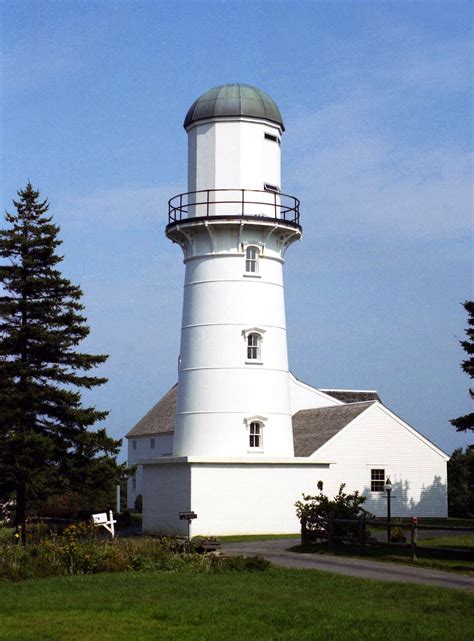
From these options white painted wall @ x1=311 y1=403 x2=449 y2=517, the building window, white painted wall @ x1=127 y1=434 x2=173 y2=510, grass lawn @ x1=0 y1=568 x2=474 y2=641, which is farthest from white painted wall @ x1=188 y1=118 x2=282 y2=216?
white painted wall @ x1=127 y1=434 x2=173 y2=510

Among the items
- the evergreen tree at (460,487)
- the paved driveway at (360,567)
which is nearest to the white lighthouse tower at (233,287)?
the paved driveway at (360,567)

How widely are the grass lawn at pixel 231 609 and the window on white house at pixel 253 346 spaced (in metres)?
16.5

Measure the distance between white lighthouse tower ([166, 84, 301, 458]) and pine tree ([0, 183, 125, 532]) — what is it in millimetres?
3790

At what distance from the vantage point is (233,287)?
3834 centimetres

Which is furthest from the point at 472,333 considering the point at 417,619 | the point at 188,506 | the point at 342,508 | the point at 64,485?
the point at 417,619

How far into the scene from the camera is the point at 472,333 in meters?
35.0

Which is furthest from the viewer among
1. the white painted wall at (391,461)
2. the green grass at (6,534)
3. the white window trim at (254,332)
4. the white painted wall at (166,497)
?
the white painted wall at (391,461)

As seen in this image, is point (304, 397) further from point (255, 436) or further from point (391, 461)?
point (255, 436)

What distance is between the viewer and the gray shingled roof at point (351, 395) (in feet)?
207

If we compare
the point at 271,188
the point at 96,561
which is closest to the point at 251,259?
the point at 271,188

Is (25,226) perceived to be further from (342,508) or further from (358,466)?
(358,466)

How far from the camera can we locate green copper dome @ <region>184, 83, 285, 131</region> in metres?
38.2

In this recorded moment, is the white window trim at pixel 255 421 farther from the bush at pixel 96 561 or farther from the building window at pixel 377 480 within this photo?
the bush at pixel 96 561

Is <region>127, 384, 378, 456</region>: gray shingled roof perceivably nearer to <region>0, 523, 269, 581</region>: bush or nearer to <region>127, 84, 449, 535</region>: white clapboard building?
<region>127, 84, 449, 535</region>: white clapboard building
